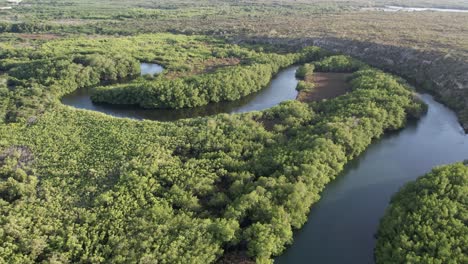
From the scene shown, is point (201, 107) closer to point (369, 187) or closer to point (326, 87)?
point (326, 87)

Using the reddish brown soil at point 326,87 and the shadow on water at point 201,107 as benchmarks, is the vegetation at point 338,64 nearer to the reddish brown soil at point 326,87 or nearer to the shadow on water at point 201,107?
the reddish brown soil at point 326,87

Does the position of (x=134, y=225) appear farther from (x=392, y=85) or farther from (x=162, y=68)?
(x=162, y=68)

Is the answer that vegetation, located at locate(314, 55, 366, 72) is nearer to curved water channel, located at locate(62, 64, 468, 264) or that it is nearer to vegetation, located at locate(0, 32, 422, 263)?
curved water channel, located at locate(62, 64, 468, 264)

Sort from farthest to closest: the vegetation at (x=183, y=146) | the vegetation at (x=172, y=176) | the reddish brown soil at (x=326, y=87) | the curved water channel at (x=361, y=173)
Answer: the reddish brown soil at (x=326, y=87), the curved water channel at (x=361, y=173), the vegetation at (x=183, y=146), the vegetation at (x=172, y=176)

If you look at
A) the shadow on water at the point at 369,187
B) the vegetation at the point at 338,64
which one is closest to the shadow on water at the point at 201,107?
the vegetation at the point at 338,64

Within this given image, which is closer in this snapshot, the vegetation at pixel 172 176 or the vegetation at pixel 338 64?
the vegetation at pixel 172 176

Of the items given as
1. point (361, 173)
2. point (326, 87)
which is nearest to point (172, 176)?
point (361, 173)

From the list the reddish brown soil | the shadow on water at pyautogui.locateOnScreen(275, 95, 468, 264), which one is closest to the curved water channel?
Answer: the shadow on water at pyautogui.locateOnScreen(275, 95, 468, 264)
